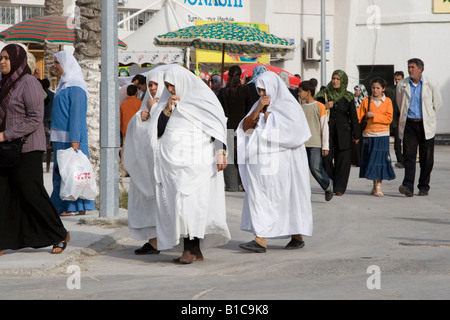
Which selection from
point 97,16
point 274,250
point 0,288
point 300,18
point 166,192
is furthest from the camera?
point 300,18

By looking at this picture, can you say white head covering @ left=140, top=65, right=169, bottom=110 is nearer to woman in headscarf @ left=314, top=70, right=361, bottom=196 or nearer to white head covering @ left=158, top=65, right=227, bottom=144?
white head covering @ left=158, top=65, right=227, bottom=144

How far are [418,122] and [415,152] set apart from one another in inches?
18.2

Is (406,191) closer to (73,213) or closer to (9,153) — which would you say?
(73,213)

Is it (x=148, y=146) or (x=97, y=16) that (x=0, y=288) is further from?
(x=97, y=16)

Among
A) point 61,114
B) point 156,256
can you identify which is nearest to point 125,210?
point 61,114

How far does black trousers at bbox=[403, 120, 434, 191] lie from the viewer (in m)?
14.3

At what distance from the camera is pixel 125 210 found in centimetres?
1169

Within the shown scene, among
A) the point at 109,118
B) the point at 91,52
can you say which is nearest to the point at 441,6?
the point at 91,52

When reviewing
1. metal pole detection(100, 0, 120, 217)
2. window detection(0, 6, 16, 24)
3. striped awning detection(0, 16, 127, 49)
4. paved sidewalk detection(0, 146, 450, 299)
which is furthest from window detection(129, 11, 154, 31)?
metal pole detection(100, 0, 120, 217)

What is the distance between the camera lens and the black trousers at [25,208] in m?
8.36

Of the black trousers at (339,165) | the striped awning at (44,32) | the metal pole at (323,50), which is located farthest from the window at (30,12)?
the black trousers at (339,165)

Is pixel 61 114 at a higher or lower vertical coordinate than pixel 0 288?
higher

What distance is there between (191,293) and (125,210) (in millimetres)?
5052

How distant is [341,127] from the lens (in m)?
14.6
